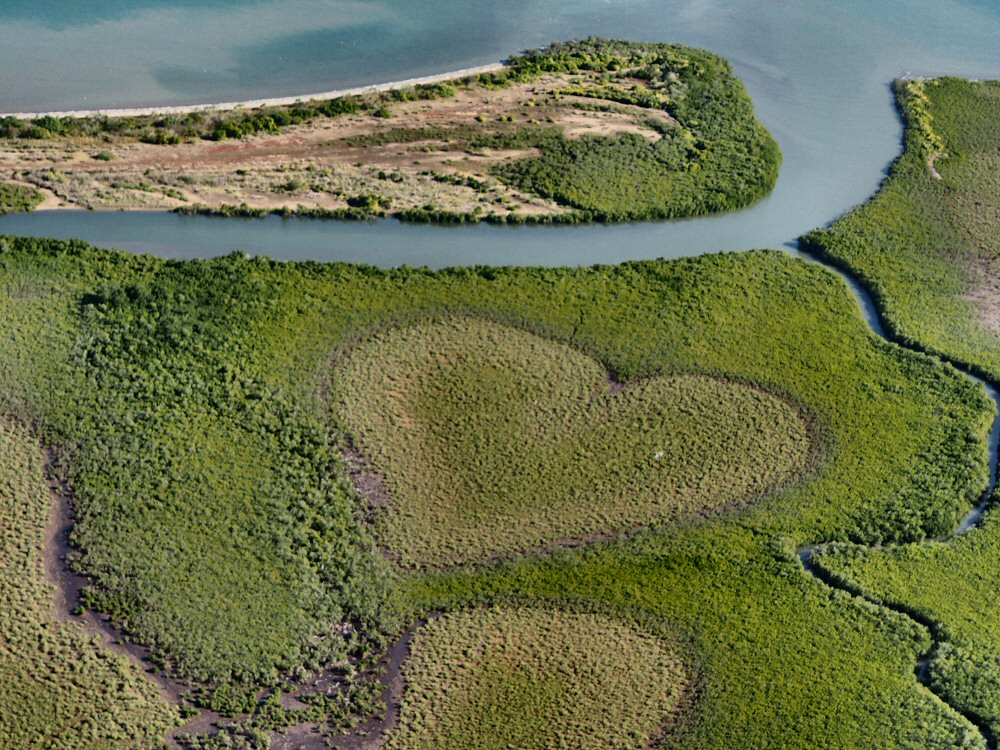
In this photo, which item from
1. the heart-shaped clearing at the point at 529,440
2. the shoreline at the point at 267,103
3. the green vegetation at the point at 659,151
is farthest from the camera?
the shoreline at the point at 267,103

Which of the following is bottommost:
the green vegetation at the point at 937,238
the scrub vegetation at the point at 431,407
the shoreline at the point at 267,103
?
the scrub vegetation at the point at 431,407

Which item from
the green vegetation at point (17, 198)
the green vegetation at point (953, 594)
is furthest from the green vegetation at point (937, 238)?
the green vegetation at point (17, 198)

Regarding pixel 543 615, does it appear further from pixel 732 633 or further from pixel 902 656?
pixel 902 656

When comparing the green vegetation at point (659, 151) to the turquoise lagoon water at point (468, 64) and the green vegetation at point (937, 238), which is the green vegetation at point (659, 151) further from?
the green vegetation at point (937, 238)

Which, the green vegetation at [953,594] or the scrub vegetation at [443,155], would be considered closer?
the green vegetation at [953,594]

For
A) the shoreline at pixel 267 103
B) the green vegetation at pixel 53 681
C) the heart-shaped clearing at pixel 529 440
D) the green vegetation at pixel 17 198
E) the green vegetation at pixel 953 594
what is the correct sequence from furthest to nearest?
the shoreline at pixel 267 103, the green vegetation at pixel 17 198, the heart-shaped clearing at pixel 529 440, the green vegetation at pixel 953 594, the green vegetation at pixel 53 681

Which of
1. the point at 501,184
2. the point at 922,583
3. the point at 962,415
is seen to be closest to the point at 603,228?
the point at 501,184

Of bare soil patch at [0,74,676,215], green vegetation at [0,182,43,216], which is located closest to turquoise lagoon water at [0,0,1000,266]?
green vegetation at [0,182,43,216]
